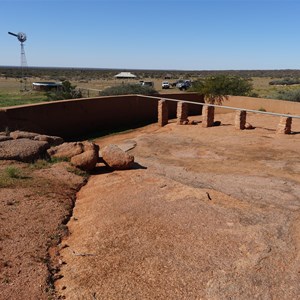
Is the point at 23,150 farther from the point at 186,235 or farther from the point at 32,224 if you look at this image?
the point at 186,235

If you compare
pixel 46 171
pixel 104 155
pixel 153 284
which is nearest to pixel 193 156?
pixel 104 155

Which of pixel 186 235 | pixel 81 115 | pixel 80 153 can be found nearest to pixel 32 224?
pixel 186 235

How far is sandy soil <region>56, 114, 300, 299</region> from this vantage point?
5.08 metres

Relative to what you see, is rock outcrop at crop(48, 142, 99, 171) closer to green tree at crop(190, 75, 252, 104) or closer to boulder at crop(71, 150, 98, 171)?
boulder at crop(71, 150, 98, 171)

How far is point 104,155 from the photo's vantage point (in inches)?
424

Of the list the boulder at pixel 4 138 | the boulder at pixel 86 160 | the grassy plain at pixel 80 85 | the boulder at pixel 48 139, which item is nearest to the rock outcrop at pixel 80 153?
the boulder at pixel 86 160

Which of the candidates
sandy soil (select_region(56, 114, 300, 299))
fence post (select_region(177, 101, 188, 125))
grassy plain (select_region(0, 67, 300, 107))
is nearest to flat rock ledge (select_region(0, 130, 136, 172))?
sandy soil (select_region(56, 114, 300, 299))

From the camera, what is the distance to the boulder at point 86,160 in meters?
10.4

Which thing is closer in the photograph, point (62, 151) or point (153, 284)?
point (153, 284)

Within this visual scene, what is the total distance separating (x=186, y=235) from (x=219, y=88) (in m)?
23.3

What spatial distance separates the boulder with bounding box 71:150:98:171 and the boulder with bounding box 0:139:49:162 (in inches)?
45.4

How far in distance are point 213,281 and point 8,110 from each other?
12.2 metres

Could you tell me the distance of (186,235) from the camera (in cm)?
643

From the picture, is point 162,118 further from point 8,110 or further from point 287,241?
point 287,241
